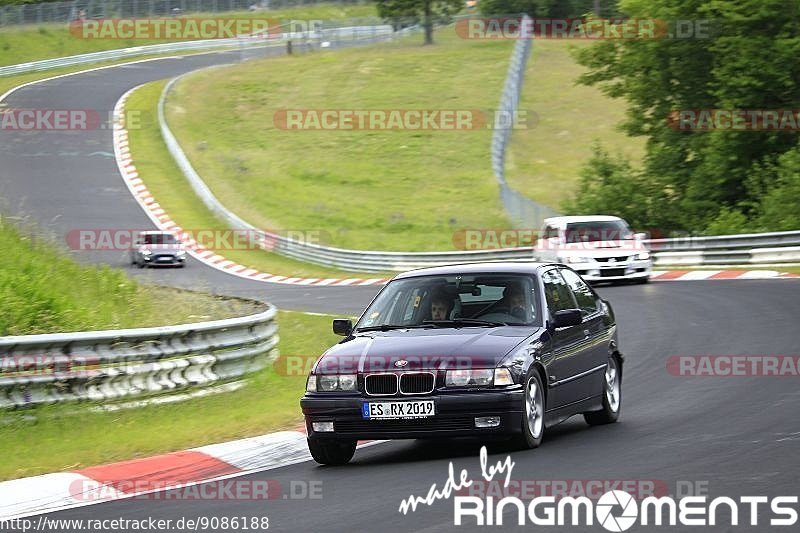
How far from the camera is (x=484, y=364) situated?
9812mm

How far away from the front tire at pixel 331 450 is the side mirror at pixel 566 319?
6.07 ft

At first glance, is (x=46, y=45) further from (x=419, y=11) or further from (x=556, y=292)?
(x=556, y=292)

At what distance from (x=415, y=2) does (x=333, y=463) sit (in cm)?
7384

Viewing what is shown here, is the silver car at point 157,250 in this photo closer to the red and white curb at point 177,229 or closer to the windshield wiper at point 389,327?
the red and white curb at point 177,229

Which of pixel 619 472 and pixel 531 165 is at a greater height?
pixel 619 472

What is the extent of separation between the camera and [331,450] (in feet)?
33.3

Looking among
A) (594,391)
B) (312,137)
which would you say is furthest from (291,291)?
(312,137)

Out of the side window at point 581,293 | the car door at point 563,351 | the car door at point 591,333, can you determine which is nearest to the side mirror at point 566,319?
the car door at point 563,351

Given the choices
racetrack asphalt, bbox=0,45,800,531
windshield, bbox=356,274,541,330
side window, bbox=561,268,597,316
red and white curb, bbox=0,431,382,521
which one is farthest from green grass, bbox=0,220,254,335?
side window, bbox=561,268,597,316

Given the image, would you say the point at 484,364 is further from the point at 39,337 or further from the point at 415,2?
the point at 415,2

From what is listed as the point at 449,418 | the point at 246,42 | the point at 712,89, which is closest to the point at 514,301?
the point at 449,418

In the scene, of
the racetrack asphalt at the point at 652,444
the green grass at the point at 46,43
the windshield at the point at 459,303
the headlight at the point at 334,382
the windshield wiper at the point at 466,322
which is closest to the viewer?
the racetrack asphalt at the point at 652,444

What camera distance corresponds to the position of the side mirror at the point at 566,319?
10.7 m

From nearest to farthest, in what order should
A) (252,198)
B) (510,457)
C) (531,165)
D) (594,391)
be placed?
(510,457) → (594,391) → (252,198) → (531,165)
